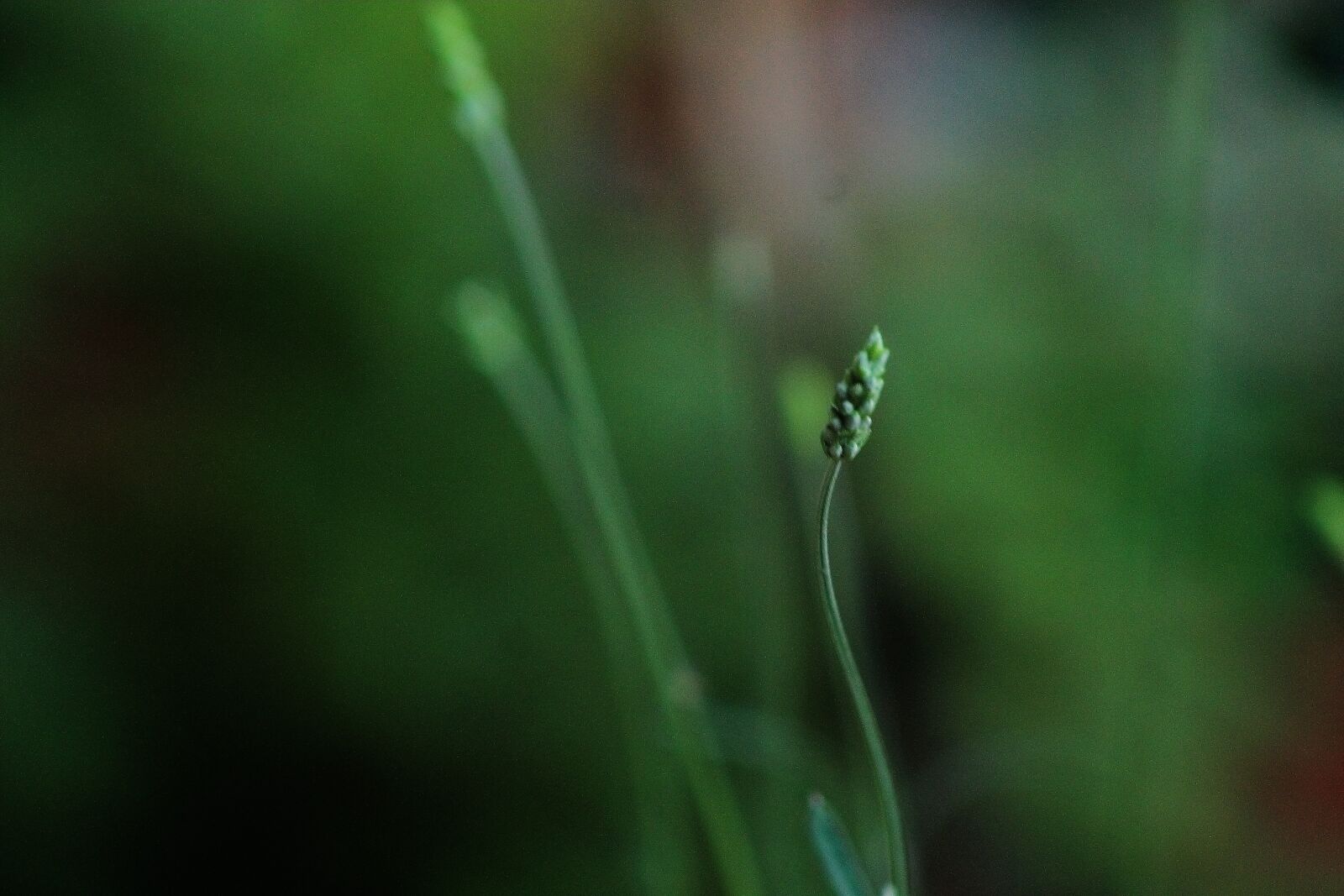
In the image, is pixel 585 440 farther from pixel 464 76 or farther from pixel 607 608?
pixel 607 608

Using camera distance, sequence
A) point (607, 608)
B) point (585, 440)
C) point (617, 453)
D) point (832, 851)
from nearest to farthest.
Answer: point (832, 851) < point (585, 440) < point (607, 608) < point (617, 453)

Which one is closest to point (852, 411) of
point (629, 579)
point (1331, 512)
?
point (629, 579)

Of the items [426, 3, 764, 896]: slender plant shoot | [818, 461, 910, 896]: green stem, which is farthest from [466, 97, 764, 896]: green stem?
[818, 461, 910, 896]: green stem

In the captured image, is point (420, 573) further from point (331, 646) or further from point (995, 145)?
point (995, 145)

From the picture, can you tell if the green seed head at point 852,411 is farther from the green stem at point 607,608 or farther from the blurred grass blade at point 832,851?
the green stem at point 607,608

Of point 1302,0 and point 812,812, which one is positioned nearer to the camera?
point 812,812

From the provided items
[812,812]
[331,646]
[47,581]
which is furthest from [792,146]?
[812,812]
